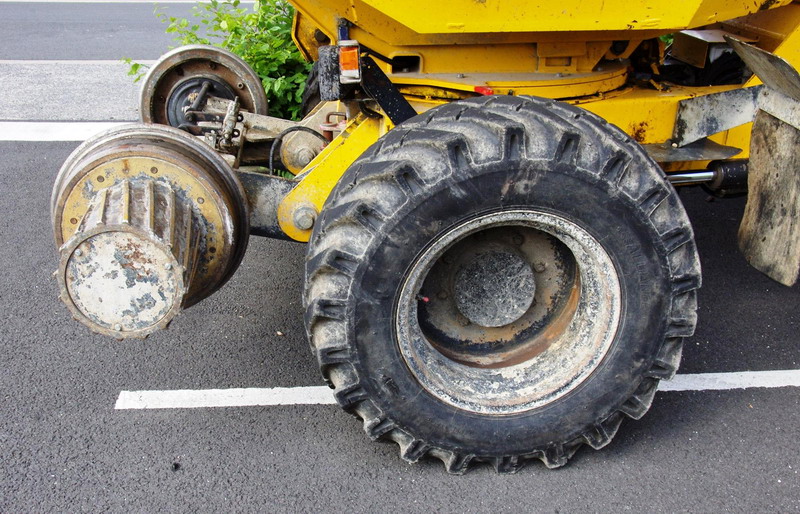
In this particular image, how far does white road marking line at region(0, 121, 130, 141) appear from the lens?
6.69 meters

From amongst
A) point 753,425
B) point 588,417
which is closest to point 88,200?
point 588,417

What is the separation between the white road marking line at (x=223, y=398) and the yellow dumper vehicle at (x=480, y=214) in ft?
2.05

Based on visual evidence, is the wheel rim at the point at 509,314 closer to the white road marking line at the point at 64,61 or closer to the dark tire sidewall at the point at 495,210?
the dark tire sidewall at the point at 495,210

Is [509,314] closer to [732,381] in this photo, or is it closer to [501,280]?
[501,280]

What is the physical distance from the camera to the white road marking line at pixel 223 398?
11.5 ft

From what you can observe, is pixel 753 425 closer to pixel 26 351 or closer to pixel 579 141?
pixel 579 141

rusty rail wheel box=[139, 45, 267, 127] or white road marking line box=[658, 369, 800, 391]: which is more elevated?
rusty rail wheel box=[139, 45, 267, 127]

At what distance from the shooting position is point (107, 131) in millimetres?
3121

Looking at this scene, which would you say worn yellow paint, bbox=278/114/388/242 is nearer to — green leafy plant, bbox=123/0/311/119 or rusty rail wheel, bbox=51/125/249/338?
rusty rail wheel, bbox=51/125/249/338

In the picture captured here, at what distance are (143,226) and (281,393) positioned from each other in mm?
1228

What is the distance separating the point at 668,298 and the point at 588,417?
0.56 meters

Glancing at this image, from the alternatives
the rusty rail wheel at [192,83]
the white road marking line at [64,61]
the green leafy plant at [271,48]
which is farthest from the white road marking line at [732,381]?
the white road marking line at [64,61]

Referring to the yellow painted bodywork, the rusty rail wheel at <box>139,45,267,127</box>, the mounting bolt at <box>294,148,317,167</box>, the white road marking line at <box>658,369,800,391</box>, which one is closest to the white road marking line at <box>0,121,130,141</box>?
the rusty rail wheel at <box>139,45,267,127</box>

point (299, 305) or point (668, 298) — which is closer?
point (668, 298)
